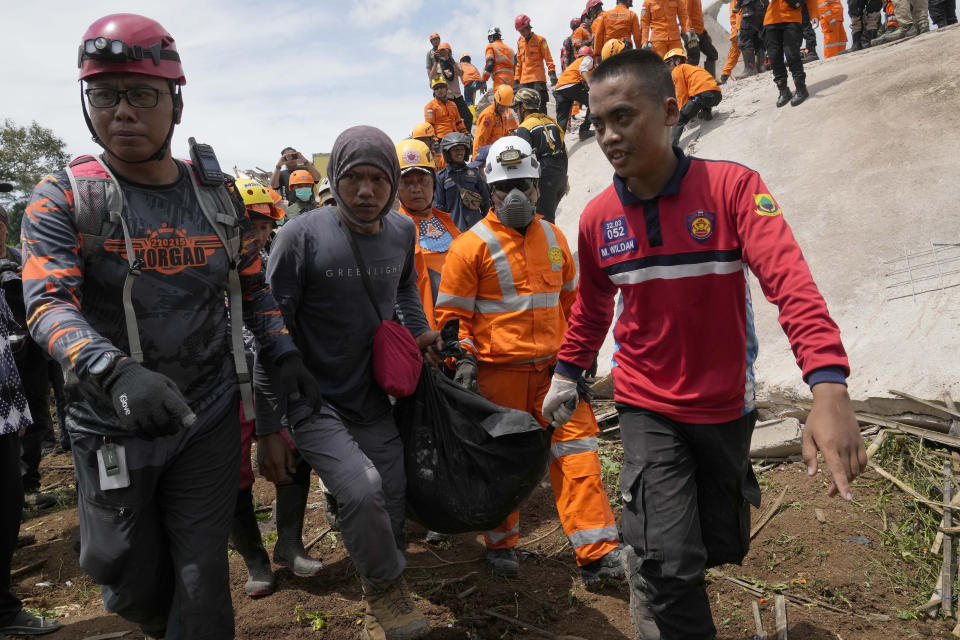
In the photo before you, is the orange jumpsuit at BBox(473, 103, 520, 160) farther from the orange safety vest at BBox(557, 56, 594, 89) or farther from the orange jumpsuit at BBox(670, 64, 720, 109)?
the orange jumpsuit at BBox(670, 64, 720, 109)

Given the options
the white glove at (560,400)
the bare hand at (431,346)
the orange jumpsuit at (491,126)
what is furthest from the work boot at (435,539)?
the orange jumpsuit at (491,126)

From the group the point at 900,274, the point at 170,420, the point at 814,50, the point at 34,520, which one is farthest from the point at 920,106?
the point at 34,520

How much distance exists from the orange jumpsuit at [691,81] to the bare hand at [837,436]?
9.70 meters

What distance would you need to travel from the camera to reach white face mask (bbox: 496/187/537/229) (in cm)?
418

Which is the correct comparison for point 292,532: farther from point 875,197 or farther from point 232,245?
point 875,197

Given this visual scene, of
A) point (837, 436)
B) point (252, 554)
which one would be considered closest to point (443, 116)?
point (252, 554)

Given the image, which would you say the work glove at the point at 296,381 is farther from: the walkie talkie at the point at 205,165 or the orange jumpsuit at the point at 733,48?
the orange jumpsuit at the point at 733,48

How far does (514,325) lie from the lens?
4.10 m

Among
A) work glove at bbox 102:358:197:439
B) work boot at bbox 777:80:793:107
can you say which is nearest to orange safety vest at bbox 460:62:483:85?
work boot at bbox 777:80:793:107

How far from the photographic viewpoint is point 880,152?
25.3 ft

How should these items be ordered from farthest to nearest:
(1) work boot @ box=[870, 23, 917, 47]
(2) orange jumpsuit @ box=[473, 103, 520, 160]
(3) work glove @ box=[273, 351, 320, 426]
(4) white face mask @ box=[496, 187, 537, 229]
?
(1) work boot @ box=[870, 23, 917, 47]
(2) orange jumpsuit @ box=[473, 103, 520, 160]
(4) white face mask @ box=[496, 187, 537, 229]
(3) work glove @ box=[273, 351, 320, 426]

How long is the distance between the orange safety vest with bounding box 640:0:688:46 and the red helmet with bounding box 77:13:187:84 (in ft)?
35.0

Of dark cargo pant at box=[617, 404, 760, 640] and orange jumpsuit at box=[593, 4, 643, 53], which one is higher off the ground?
orange jumpsuit at box=[593, 4, 643, 53]

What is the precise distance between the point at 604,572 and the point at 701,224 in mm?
2224
